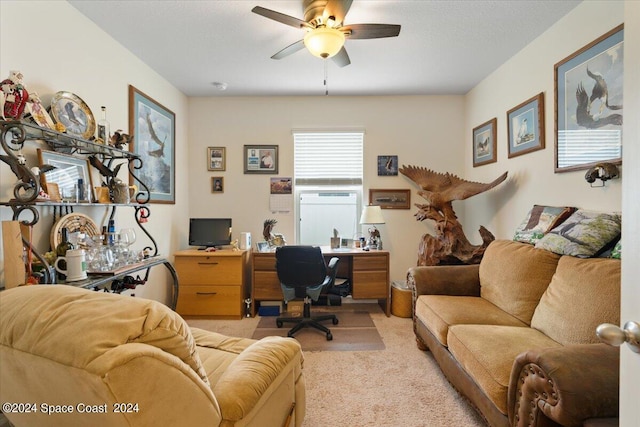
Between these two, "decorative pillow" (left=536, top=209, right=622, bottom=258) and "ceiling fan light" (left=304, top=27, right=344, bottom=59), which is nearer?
"decorative pillow" (left=536, top=209, right=622, bottom=258)

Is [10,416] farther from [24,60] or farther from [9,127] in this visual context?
[24,60]

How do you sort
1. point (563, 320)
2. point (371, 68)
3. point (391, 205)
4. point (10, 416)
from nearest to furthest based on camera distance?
point (10, 416) < point (563, 320) < point (371, 68) < point (391, 205)

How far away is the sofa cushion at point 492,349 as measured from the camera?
1.37 meters

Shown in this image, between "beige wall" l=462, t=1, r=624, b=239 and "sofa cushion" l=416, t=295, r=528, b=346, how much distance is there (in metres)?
0.90

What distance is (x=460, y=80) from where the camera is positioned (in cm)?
330

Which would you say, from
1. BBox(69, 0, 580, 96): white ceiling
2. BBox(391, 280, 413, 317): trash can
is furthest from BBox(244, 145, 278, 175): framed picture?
BBox(391, 280, 413, 317): trash can

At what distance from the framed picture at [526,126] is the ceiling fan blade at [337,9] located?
1.71 m

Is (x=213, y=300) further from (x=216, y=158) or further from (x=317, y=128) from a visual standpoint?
(x=317, y=128)

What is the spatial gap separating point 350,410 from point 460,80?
329 cm

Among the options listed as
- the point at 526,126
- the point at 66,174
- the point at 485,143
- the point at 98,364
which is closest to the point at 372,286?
the point at 485,143

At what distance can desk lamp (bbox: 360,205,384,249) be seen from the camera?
342 centimetres

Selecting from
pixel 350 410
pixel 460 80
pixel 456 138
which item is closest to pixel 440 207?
pixel 456 138

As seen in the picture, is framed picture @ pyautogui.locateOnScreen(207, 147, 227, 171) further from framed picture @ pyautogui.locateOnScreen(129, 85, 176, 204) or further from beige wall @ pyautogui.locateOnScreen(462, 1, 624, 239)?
beige wall @ pyautogui.locateOnScreen(462, 1, 624, 239)

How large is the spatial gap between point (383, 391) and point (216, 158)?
3.07 metres
